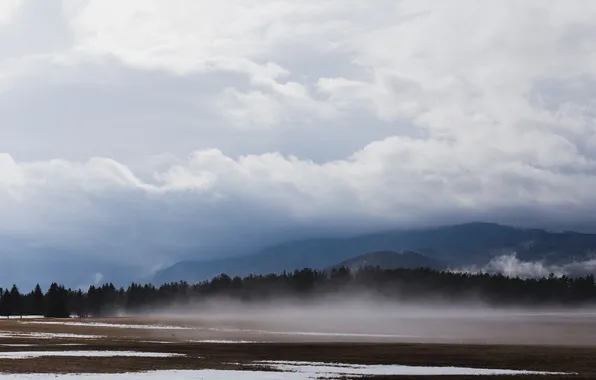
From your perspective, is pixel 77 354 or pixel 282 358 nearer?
pixel 282 358

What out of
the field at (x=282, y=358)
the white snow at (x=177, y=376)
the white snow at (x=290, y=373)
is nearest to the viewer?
the white snow at (x=177, y=376)

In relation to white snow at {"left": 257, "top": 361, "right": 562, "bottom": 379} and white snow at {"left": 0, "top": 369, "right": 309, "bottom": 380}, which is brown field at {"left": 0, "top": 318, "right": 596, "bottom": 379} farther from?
white snow at {"left": 0, "top": 369, "right": 309, "bottom": 380}

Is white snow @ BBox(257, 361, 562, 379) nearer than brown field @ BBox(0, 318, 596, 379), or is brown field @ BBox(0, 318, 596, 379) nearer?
white snow @ BBox(257, 361, 562, 379)

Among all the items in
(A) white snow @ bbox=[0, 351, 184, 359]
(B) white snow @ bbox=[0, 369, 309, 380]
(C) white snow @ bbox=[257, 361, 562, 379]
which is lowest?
(C) white snow @ bbox=[257, 361, 562, 379]

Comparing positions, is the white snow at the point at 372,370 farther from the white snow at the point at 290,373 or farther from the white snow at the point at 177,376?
the white snow at the point at 177,376

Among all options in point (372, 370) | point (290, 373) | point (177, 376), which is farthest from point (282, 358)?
point (177, 376)

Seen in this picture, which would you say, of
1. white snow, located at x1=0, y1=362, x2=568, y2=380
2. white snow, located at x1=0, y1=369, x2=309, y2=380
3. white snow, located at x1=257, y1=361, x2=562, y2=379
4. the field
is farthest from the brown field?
white snow, located at x1=0, y1=362, x2=568, y2=380

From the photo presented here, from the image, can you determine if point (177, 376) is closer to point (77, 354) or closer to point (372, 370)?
point (372, 370)

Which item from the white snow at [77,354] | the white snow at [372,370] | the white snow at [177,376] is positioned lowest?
the white snow at [372,370]

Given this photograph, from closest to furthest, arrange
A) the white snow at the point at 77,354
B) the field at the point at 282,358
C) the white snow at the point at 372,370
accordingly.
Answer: the field at the point at 282,358, the white snow at the point at 372,370, the white snow at the point at 77,354

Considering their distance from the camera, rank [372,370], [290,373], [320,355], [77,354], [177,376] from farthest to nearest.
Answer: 1. [320,355]
2. [77,354]
3. [372,370]
4. [290,373]
5. [177,376]

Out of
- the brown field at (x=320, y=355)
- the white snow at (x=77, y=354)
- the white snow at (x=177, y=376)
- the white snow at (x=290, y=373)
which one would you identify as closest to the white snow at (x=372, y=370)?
→ the white snow at (x=290, y=373)

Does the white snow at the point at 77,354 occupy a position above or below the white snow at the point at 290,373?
above

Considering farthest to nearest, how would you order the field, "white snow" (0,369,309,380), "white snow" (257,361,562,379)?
"white snow" (257,361,562,379)
the field
"white snow" (0,369,309,380)
